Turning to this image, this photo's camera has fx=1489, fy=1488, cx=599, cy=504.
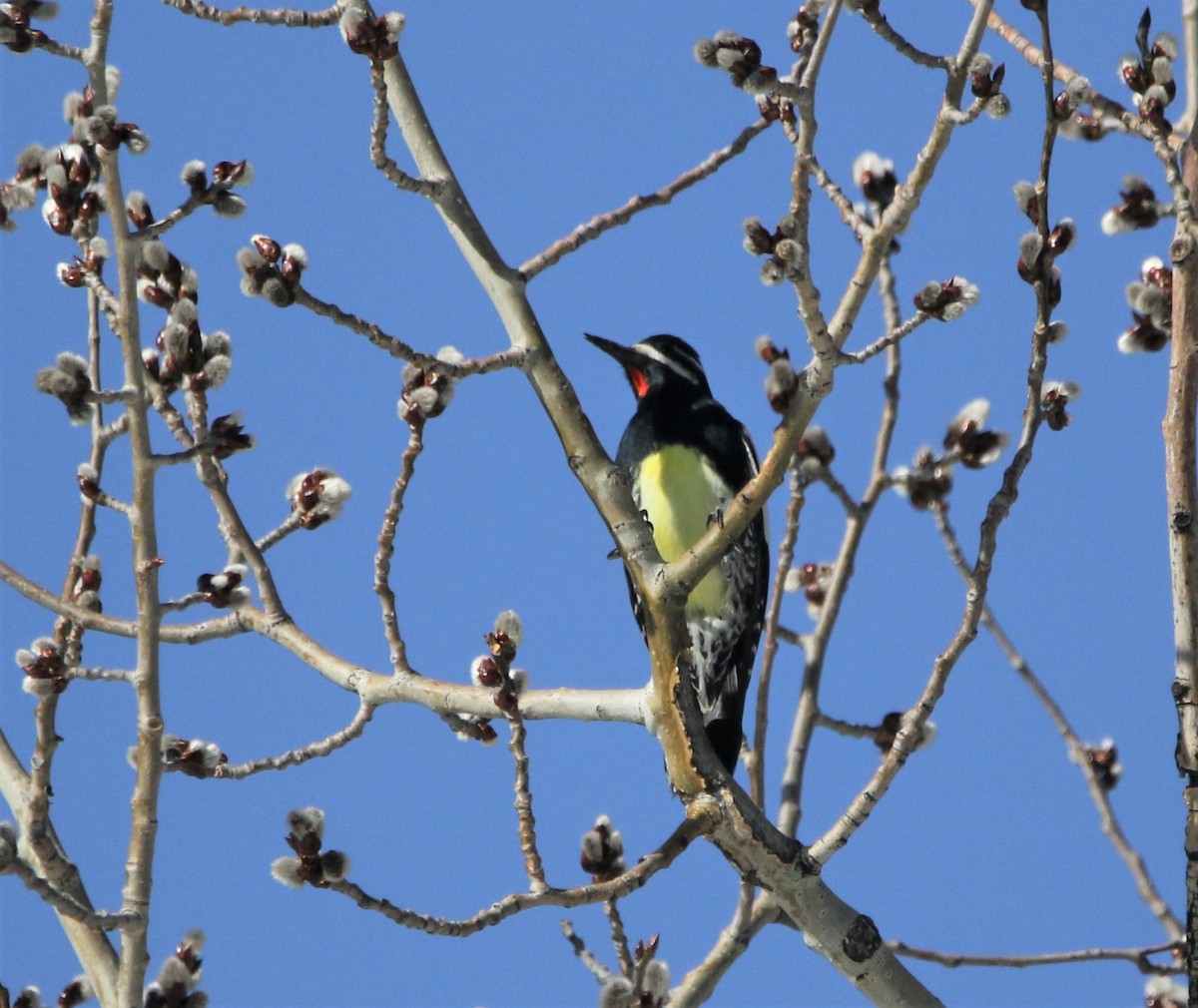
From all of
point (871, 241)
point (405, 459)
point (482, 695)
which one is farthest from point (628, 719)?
point (871, 241)

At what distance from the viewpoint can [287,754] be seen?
3885 millimetres

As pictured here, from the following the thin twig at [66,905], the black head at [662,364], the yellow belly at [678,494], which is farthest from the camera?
the black head at [662,364]

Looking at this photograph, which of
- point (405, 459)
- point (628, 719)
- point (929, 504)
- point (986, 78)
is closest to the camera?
point (986, 78)

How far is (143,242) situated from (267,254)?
0.42 meters

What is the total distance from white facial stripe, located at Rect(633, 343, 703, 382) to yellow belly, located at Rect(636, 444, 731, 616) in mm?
503

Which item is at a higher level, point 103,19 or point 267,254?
point 103,19

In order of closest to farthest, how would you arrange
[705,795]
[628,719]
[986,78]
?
[986,78] < [705,795] < [628,719]

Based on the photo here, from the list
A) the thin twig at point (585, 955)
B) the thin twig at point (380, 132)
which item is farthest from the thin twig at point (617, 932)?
the thin twig at point (380, 132)

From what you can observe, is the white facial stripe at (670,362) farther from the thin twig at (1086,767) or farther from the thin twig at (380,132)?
the thin twig at (380,132)

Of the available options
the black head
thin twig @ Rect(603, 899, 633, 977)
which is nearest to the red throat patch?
the black head

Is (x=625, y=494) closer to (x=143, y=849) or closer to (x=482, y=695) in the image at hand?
(x=482, y=695)

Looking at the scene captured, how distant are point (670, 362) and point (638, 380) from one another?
7.8 inches

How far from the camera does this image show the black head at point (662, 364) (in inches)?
250

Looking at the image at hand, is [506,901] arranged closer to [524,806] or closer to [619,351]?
[524,806]
